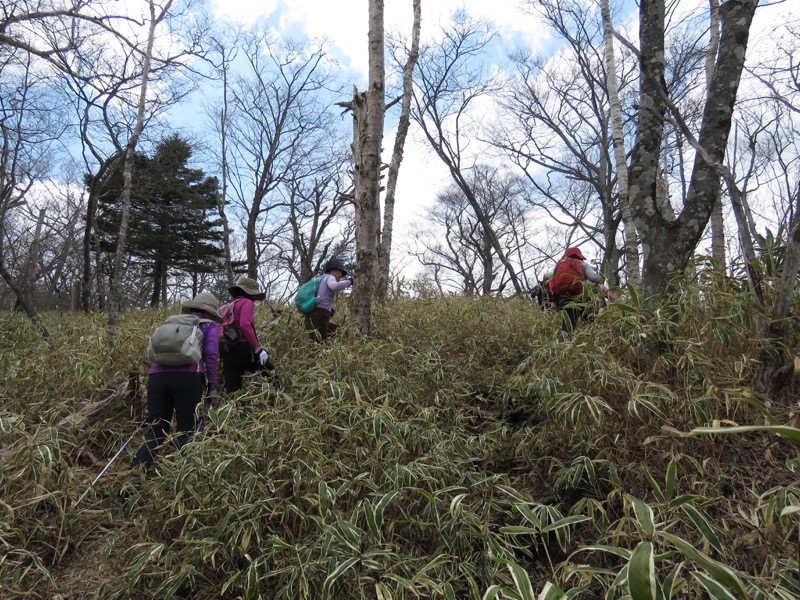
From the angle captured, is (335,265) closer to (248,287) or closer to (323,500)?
(248,287)

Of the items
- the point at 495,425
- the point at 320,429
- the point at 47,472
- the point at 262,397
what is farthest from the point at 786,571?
the point at 47,472

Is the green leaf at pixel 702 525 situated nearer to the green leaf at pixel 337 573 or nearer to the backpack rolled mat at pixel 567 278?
the green leaf at pixel 337 573

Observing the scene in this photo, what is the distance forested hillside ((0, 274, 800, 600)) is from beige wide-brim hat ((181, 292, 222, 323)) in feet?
3.23

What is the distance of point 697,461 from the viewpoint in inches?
95.7

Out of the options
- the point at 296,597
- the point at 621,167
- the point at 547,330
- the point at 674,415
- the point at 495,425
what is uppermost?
the point at 621,167

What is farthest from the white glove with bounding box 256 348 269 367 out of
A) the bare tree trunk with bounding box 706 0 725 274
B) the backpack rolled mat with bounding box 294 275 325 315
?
the bare tree trunk with bounding box 706 0 725 274

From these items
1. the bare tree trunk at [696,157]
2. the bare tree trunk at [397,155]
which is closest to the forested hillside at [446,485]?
the bare tree trunk at [696,157]

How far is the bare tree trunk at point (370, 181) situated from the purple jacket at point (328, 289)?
0.14 m

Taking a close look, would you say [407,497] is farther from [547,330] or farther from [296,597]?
[547,330]

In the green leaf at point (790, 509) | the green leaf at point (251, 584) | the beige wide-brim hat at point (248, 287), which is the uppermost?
the beige wide-brim hat at point (248, 287)

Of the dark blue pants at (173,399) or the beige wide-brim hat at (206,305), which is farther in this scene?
the beige wide-brim hat at (206,305)

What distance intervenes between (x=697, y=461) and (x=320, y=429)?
2.27 m

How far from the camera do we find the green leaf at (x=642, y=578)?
103 centimetres

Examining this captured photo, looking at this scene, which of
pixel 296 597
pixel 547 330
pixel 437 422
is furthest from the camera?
pixel 547 330
